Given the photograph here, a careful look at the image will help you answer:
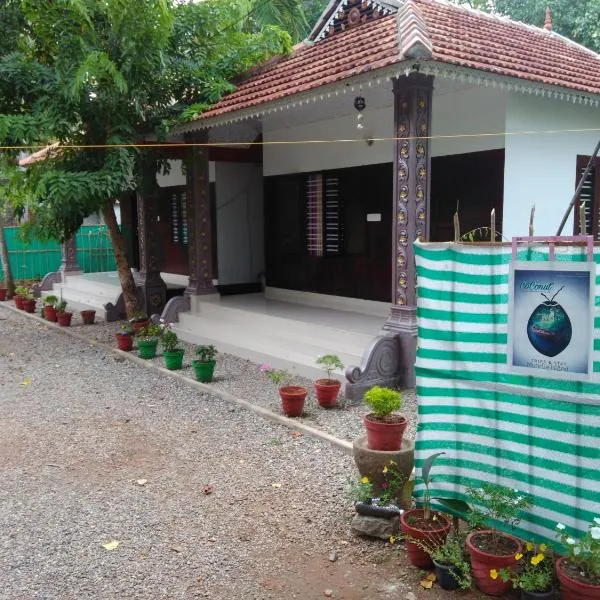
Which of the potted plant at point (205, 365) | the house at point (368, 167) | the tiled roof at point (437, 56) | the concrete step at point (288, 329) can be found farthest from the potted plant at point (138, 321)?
the tiled roof at point (437, 56)

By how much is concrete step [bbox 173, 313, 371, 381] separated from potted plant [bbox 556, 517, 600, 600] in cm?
426

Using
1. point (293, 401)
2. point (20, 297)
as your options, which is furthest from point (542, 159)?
point (20, 297)

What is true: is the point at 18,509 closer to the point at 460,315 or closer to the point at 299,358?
the point at 460,315

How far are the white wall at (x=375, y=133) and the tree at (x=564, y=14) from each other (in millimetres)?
12325

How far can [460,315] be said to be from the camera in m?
3.59

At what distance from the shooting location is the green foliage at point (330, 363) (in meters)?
6.92

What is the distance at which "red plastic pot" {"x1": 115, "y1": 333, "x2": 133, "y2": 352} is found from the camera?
10016mm

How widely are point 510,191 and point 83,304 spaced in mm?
10545

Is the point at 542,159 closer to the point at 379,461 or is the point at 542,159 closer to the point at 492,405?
the point at 379,461

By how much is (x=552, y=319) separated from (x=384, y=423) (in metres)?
1.65

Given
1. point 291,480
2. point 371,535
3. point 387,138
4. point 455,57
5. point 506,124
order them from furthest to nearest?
1. point 387,138
2. point 506,124
3. point 455,57
4. point 291,480
5. point 371,535

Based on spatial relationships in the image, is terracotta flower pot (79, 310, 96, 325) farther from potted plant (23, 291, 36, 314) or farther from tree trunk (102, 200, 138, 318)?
potted plant (23, 291, 36, 314)

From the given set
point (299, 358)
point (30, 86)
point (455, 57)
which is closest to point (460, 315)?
point (455, 57)

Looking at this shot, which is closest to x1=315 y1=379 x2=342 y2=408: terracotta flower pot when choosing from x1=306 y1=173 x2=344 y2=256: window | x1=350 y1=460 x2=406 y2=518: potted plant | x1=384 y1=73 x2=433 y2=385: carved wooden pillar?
x1=384 y1=73 x2=433 y2=385: carved wooden pillar
